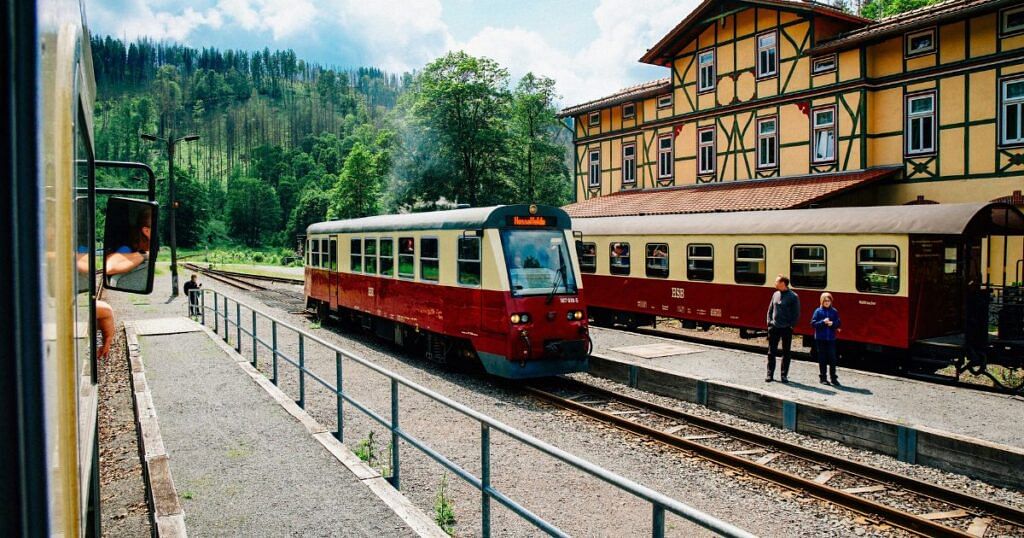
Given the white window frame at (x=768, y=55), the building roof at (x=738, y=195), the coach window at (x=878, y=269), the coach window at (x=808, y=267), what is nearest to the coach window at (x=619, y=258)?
the building roof at (x=738, y=195)

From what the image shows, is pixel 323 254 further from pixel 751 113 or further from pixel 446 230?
pixel 751 113

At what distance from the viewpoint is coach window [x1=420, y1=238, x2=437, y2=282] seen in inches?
559

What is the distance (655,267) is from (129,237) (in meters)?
16.9

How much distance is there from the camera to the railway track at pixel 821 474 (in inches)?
288

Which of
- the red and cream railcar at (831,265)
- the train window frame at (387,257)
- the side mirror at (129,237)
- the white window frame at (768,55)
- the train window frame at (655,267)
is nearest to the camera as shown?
the side mirror at (129,237)

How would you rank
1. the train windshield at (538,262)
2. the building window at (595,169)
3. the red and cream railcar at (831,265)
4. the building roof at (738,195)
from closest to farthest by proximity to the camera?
1. the train windshield at (538,262)
2. the red and cream railcar at (831,265)
3. the building roof at (738,195)
4. the building window at (595,169)

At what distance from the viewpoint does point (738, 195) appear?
84.0 feet

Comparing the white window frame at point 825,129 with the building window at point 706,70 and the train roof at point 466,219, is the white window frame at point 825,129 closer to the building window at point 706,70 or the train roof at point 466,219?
the building window at point 706,70

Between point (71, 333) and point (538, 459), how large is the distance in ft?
24.5

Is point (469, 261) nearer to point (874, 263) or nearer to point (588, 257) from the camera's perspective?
point (874, 263)

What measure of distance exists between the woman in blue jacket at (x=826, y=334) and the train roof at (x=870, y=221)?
2.59m

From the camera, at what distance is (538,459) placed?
886 cm

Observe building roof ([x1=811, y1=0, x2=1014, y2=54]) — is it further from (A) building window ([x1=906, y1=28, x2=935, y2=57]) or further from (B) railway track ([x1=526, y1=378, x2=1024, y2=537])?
(B) railway track ([x1=526, y1=378, x2=1024, y2=537])

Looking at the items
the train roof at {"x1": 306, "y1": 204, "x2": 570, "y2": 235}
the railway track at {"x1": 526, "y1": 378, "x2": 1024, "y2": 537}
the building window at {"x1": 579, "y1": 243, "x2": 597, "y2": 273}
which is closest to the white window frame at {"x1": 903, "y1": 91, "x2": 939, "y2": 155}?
the building window at {"x1": 579, "y1": 243, "x2": 597, "y2": 273}
